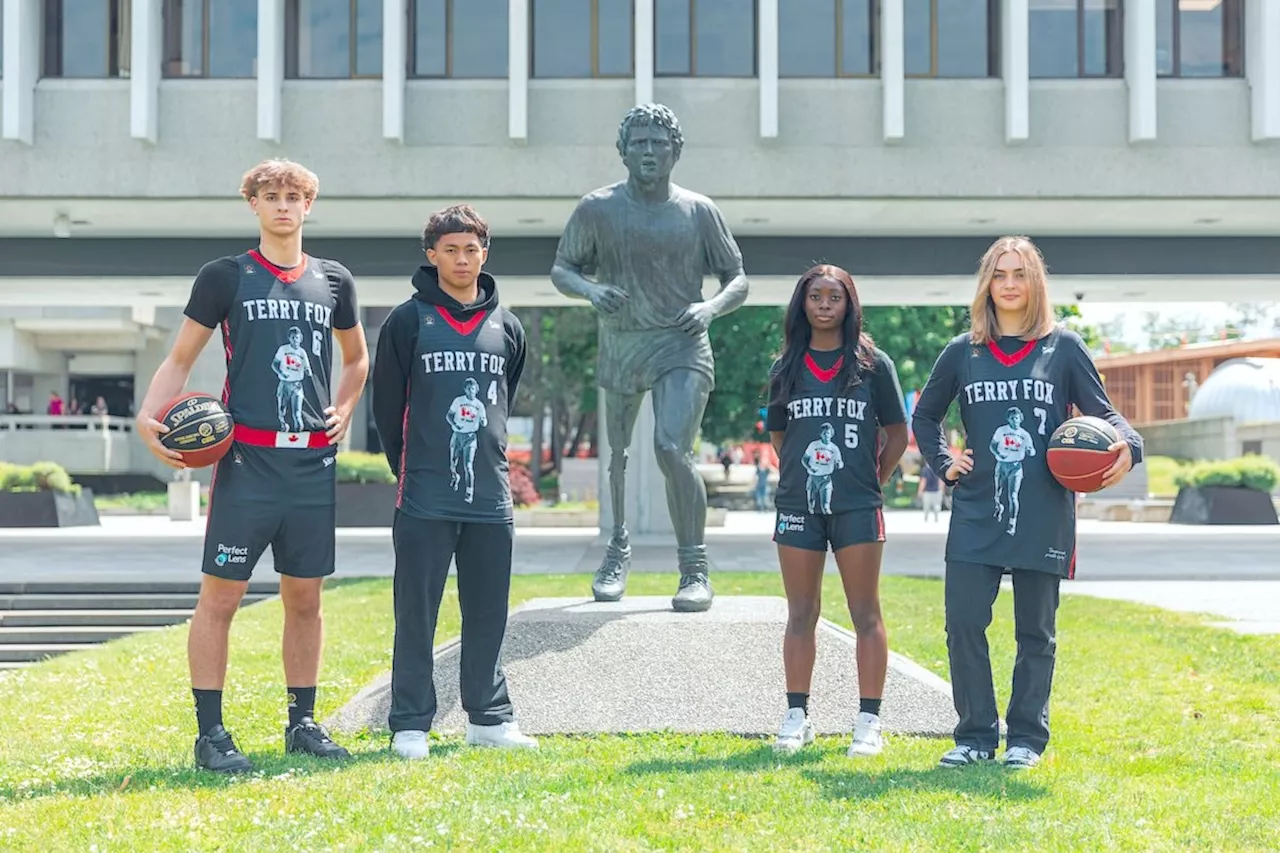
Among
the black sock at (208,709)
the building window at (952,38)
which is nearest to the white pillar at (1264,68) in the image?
the building window at (952,38)

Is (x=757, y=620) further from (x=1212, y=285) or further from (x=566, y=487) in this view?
(x=566, y=487)

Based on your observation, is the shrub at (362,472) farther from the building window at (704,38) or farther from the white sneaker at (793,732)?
the white sneaker at (793,732)

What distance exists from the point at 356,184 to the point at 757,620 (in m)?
11.4

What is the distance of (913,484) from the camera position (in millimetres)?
45844

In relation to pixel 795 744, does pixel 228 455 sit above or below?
above


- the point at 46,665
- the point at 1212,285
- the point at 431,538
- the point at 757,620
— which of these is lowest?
the point at 46,665

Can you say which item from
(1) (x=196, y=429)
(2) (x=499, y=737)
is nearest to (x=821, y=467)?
(2) (x=499, y=737)

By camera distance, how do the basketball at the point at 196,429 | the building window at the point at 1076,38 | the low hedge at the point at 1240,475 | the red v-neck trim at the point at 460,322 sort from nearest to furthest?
the basketball at the point at 196,429 < the red v-neck trim at the point at 460,322 < the building window at the point at 1076,38 < the low hedge at the point at 1240,475

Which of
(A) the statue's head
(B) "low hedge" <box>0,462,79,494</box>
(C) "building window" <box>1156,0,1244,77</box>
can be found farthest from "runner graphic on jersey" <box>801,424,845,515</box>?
(B) "low hedge" <box>0,462,79,494</box>

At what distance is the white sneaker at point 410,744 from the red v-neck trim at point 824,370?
198 centimetres

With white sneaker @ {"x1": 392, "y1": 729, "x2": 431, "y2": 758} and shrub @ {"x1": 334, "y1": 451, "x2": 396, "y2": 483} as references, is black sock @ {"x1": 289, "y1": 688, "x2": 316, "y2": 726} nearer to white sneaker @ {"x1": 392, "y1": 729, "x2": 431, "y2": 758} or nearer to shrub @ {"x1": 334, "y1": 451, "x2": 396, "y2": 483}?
white sneaker @ {"x1": 392, "y1": 729, "x2": 431, "y2": 758}

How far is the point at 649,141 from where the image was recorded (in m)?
6.88

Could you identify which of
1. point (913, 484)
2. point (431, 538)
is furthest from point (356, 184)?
point (913, 484)

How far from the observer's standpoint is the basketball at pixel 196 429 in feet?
15.3
